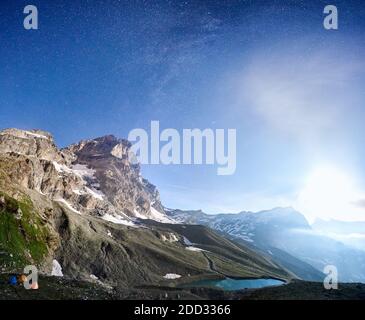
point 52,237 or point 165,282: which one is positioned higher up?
point 52,237

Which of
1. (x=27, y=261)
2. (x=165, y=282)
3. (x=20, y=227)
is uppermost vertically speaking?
(x=20, y=227)
